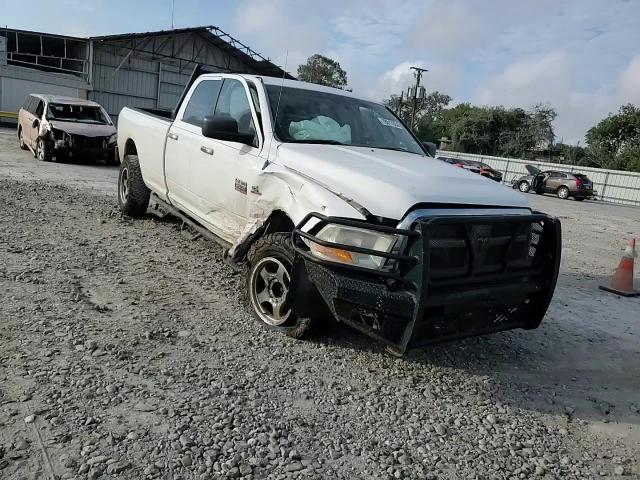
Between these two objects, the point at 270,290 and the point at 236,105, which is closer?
the point at 270,290

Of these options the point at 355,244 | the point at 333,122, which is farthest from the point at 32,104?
the point at 355,244

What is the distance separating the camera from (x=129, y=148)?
738 cm

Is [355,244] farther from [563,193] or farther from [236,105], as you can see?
[563,193]

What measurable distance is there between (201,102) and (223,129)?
152 centimetres

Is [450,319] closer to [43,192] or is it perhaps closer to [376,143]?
[376,143]

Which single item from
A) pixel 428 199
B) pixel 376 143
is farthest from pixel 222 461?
pixel 376 143

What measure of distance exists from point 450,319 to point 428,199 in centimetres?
76

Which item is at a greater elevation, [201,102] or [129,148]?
[201,102]

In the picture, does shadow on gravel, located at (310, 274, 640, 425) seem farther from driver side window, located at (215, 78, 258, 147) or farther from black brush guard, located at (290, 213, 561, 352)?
driver side window, located at (215, 78, 258, 147)

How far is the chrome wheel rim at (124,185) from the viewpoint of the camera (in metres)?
7.23

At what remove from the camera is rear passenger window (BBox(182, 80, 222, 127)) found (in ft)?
18.0

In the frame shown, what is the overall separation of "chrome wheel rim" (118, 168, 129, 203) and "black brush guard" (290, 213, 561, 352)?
447 centimetres

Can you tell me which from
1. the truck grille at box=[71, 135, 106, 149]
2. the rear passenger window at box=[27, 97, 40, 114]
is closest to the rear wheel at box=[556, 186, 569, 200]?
the truck grille at box=[71, 135, 106, 149]

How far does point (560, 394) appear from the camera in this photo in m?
3.68
